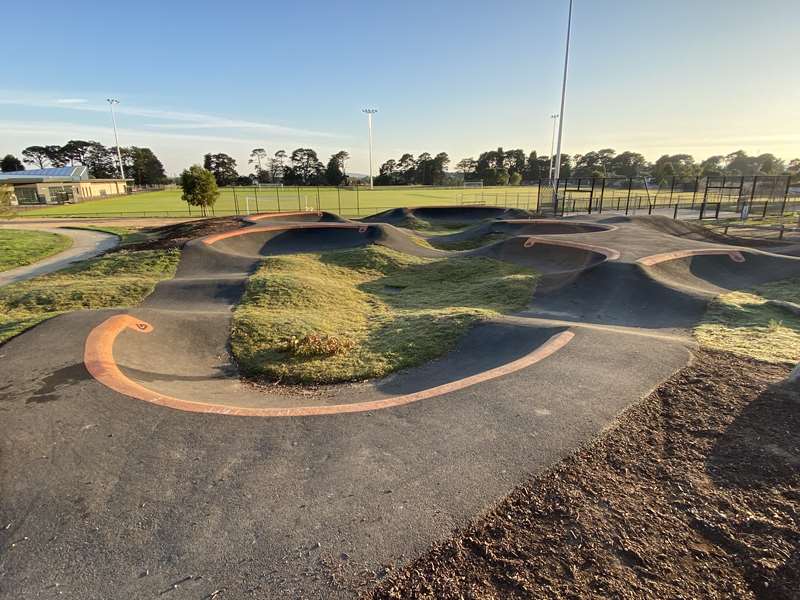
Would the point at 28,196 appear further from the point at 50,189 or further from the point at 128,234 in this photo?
the point at 128,234

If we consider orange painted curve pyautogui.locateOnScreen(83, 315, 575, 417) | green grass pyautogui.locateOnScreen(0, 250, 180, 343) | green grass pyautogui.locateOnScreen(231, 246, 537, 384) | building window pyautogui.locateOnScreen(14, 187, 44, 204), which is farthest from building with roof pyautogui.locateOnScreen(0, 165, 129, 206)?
orange painted curve pyautogui.locateOnScreen(83, 315, 575, 417)

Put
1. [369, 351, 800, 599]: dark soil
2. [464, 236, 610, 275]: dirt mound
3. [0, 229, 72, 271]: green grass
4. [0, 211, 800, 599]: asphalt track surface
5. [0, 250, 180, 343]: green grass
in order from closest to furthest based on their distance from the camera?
[369, 351, 800, 599]: dark soil → [0, 211, 800, 599]: asphalt track surface → [0, 250, 180, 343]: green grass → [464, 236, 610, 275]: dirt mound → [0, 229, 72, 271]: green grass

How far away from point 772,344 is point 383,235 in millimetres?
15503

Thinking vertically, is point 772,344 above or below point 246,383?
above

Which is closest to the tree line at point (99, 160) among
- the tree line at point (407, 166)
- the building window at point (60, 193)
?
the tree line at point (407, 166)

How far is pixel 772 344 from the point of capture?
22.8 feet

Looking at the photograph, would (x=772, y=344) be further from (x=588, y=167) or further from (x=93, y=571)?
(x=588, y=167)

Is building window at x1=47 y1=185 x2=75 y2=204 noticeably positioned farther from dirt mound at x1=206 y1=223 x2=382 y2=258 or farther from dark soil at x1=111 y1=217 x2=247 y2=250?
dirt mound at x1=206 y1=223 x2=382 y2=258

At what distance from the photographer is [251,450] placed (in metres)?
4.21

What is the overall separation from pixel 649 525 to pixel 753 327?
6924 millimetres

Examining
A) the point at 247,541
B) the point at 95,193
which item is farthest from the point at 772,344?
the point at 95,193

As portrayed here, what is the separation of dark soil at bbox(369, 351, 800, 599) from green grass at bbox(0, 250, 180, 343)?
29.2 feet

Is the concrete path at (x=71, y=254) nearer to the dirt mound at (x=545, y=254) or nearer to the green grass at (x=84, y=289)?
the green grass at (x=84, y=289)

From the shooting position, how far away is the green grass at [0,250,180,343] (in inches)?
408
